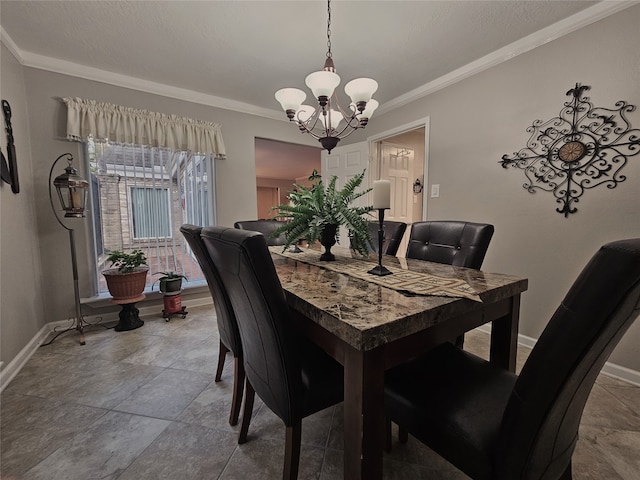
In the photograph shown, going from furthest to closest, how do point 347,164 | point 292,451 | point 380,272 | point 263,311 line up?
point 347,164
point 380,272
point 292,451
point 263,311

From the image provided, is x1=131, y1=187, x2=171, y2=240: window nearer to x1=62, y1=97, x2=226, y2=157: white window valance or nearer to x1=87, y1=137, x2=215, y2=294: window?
x1=87, y1=137, x2=215, y2=294: window

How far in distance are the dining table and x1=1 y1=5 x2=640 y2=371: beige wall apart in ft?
4.41

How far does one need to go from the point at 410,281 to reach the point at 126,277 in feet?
8.20

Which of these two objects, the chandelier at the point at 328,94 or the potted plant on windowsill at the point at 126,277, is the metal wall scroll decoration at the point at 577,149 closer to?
the chandelier at the point at 328,94

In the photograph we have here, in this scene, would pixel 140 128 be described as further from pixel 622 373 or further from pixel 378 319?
pixel 622 373

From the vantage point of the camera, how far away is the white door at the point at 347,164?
3578 millimetres

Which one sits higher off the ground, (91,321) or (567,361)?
(567,361)

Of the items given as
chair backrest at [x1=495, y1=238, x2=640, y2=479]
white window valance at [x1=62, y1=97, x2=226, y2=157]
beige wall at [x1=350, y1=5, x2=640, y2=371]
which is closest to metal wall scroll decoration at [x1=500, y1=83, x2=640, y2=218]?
beige wall at [x1=350, y1=5, x2=640, y2=371]

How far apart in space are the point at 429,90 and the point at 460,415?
3015mm

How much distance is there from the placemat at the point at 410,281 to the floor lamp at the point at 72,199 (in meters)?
2.12

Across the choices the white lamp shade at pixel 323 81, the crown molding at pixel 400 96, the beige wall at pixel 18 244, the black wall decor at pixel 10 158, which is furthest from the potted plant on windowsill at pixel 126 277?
the white lamp shade at pixel 323 81

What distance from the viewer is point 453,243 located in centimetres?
166

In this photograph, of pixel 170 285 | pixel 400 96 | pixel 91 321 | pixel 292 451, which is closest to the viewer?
pixel 292 451

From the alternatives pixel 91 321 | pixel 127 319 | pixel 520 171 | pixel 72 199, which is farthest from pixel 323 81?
pixel 91 321
